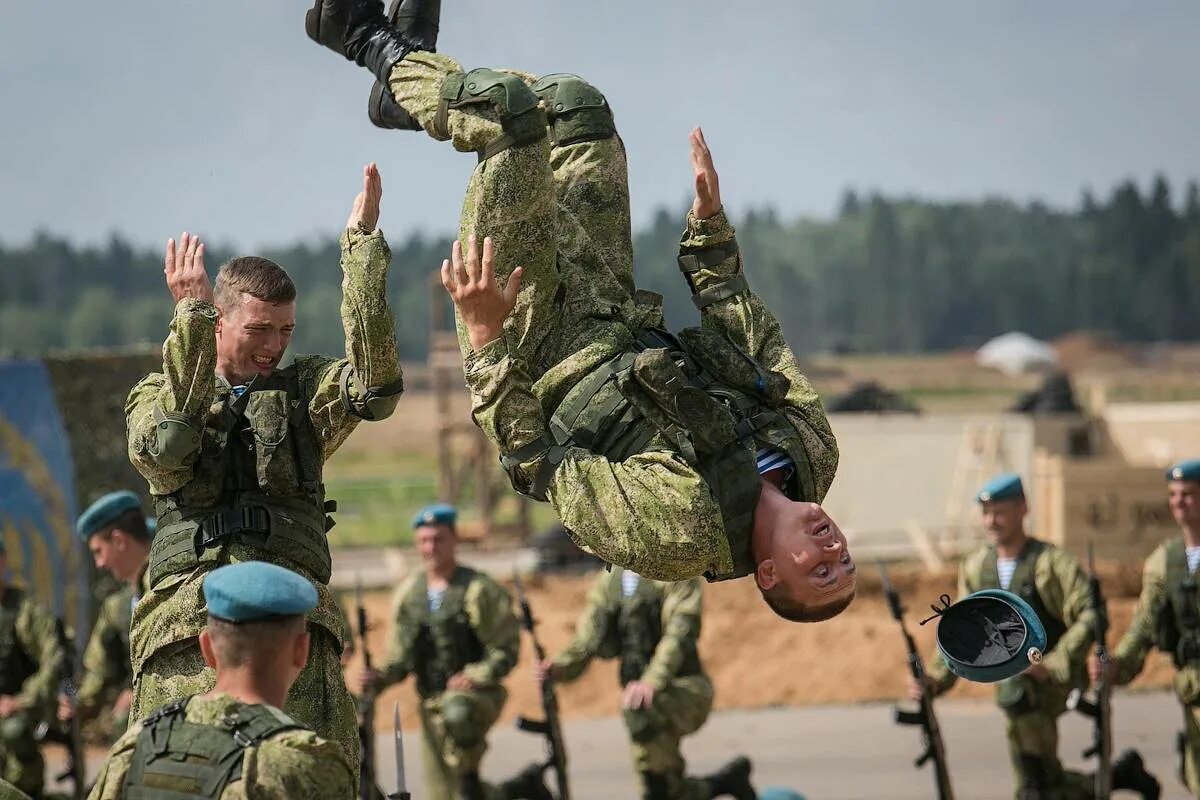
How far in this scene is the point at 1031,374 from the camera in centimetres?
5969

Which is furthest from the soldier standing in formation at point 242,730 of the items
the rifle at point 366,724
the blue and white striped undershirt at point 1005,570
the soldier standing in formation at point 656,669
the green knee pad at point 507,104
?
the soldier standing in formation at point 656,669

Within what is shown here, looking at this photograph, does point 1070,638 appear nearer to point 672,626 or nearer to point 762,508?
point 672,626

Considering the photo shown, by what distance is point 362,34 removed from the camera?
640 centimetres

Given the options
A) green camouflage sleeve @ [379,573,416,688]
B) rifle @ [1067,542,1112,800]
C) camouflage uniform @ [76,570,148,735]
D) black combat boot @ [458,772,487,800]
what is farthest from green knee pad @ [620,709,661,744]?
camouflage uniform @ [76,570,148,735]

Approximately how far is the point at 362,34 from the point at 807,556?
2371 mm

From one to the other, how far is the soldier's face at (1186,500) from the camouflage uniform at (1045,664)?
64 cm

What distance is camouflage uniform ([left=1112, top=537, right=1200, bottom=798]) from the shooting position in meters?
9.36

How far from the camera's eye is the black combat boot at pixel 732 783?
1091 centimetres

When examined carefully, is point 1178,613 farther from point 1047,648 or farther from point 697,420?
point 697,420

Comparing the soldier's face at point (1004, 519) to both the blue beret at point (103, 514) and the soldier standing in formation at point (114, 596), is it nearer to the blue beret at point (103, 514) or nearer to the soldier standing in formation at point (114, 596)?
the soldier standing in formation at point (114, 596)

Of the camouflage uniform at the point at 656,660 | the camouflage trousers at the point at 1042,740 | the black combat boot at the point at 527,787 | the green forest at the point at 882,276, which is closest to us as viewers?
the camouflage trousers at the point at 1042,740

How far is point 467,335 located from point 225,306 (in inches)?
32.5

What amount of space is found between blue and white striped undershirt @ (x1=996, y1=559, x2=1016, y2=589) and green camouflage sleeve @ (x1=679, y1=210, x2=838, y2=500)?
13.1ft

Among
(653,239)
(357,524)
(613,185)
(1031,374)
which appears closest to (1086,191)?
(653,239)
